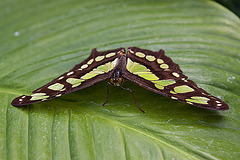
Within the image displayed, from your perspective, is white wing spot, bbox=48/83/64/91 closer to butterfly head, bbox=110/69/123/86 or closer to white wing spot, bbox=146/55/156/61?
butterfly head, bbox=110/69/123/86

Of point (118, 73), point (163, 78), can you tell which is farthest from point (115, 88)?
point (163, 78)

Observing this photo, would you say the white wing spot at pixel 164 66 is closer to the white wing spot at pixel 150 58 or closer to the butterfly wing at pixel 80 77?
the white wing spot at pixel 150 58

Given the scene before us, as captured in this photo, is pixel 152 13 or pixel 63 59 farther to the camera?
pixel 152 13

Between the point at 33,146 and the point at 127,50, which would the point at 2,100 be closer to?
the point at 33,146

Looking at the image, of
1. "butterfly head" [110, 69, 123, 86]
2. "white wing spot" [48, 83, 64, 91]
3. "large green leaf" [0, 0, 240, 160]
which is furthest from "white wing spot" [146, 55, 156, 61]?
"white wing spot" [48, 83, 64, 91]

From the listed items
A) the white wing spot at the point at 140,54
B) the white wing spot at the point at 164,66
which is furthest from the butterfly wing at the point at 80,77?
the white wing spot at the point at 164,66

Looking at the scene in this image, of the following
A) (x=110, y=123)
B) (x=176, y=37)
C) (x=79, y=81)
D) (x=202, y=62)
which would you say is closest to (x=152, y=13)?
(x=176, y=37)
